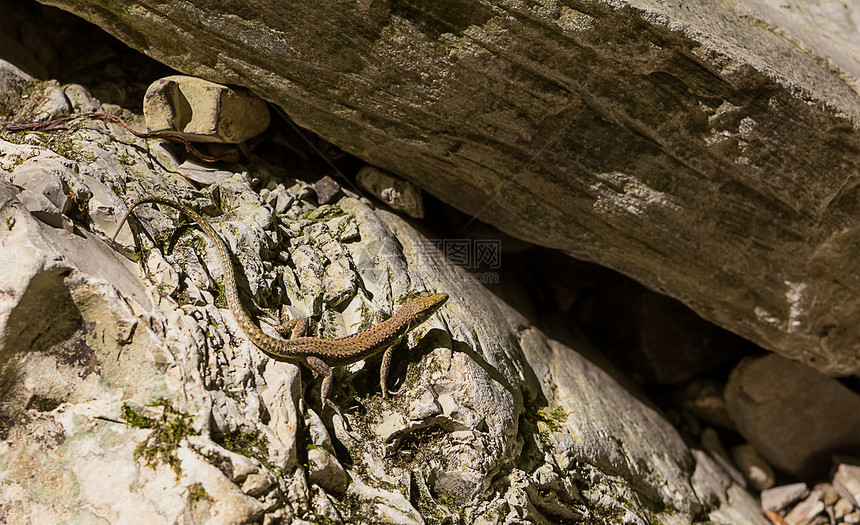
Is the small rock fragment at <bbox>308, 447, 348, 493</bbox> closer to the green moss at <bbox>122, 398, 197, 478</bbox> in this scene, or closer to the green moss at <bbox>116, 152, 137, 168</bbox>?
the green moss at <bbox>122, 398, 197, 478</bbox>

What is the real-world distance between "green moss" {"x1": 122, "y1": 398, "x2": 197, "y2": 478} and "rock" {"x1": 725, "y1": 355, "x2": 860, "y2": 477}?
21.7ft

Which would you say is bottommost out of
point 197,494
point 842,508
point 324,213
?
point 197,494

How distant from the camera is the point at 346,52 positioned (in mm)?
4215

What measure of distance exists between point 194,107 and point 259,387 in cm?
251

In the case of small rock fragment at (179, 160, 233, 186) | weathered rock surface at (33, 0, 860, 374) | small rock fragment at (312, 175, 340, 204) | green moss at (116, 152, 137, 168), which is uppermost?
weathered rock surface at (33, 0, 860, 374)

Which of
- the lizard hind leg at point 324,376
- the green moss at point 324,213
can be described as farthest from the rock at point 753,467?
the green moss at point 324,213

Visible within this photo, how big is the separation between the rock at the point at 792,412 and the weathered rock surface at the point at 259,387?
158 centimetres

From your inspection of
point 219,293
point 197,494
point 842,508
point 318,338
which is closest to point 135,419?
point 197,494

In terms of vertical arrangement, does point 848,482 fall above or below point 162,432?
above

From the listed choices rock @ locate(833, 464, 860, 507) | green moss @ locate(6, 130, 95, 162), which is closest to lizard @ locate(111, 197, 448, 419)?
green moss @ locate(6, 130, 95, 162)

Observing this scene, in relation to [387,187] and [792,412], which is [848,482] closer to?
[792,412]

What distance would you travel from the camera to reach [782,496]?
661 centimetres

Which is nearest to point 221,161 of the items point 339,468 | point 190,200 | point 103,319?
point 190,200

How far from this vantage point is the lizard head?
4.32 m
